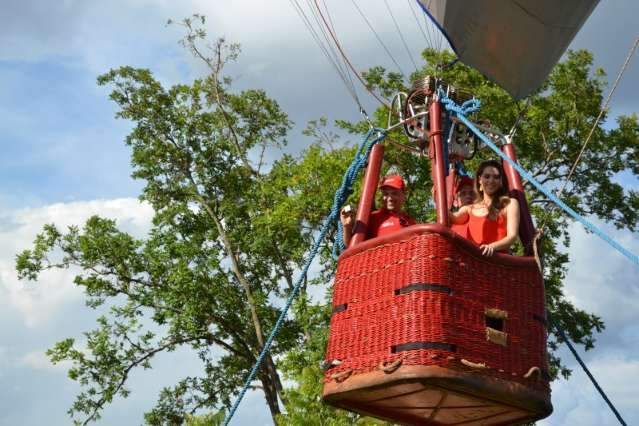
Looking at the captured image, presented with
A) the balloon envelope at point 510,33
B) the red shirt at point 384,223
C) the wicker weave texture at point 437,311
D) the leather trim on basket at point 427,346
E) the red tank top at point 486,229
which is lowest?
the leather trim on basket at point 427,346

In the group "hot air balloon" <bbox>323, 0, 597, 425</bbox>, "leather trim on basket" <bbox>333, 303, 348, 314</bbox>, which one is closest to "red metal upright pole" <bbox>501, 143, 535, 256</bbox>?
"hot air balloon" <bbox>323, 0, 597, 425</bbox>

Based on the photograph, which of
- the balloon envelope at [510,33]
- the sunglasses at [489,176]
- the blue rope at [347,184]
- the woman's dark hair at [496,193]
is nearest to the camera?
the woman's dark hair at [496,193]

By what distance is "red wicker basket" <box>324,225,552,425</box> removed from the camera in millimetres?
5934

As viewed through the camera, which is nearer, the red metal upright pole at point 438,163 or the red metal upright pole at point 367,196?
the red metal upright pole at point 438,163

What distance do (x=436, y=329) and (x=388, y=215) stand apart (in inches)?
49.1

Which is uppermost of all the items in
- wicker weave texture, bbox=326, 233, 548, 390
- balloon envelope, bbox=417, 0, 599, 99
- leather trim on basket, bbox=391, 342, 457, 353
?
balloon envelope, bbox=417, 0, 599, 99

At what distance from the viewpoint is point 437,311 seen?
5.99 m

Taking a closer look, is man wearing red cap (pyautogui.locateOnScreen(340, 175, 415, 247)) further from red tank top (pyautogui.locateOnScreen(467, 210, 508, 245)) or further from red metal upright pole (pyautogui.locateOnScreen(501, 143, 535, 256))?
red metal upright pole (pyautogui.locateOnScreen(501, 143, 535, 256))

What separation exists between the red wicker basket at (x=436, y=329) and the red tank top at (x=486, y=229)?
30 centimetres

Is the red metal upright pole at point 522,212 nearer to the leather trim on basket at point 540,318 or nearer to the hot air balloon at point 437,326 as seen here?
the hot air balloon at point 437,326

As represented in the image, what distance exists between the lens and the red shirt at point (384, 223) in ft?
22.6

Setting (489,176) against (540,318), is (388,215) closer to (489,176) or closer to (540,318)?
(489,176)

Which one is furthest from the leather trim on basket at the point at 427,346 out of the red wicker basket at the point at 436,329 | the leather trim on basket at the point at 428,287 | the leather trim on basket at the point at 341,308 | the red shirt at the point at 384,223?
the red shirt at the point at 384,223

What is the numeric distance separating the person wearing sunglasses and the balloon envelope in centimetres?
262
